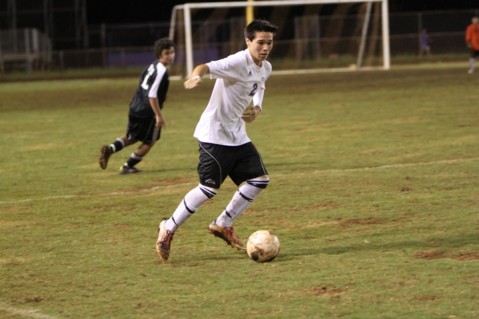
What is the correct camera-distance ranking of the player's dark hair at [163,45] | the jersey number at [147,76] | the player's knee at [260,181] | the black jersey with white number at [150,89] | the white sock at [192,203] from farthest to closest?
the jersey number at [147,76] → the black jersey with white number at [150,89] → the player's dark hair at [163,45] → the player's knee at [260,181] → the white sock at [192,203]

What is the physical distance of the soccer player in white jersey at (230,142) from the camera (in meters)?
8.18

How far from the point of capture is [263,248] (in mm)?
7824

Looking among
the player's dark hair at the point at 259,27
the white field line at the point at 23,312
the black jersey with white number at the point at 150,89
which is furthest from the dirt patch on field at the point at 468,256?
the black jersey with white number at the point at 150,89

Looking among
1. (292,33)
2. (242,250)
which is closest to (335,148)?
(242,250)

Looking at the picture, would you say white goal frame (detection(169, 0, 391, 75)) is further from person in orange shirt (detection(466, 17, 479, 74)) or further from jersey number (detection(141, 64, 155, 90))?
jersey number (detection(141, 64, 155, 90))

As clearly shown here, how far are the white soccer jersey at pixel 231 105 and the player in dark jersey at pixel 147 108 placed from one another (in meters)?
5.15

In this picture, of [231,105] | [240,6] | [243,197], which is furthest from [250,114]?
[240,6]

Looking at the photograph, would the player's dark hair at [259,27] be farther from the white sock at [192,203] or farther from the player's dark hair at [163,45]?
the player's dark hair at [163,45]

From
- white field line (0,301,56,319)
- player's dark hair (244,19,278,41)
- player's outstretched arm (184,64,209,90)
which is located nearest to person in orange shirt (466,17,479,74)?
player's dark hair (244,19,278,41)

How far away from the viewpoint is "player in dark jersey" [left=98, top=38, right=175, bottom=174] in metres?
13.6

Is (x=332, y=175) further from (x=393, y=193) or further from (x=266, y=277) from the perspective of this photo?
(x=266, y=277)

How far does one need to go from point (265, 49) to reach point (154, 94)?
17.9 feet

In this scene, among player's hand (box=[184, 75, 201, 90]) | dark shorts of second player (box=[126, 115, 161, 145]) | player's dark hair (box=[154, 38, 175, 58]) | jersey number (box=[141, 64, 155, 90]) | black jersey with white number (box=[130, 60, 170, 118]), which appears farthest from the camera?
dark shorts of second player (box=[126, 115, 161, 145])

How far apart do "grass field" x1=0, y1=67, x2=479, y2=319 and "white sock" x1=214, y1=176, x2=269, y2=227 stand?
266mm
